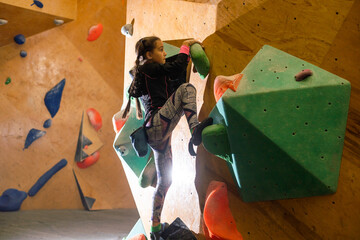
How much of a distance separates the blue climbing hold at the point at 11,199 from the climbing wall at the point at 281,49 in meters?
2.76

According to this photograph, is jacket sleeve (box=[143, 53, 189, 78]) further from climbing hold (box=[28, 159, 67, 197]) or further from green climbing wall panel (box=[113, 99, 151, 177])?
climbing hold (box=[28, 159, 67, 197])

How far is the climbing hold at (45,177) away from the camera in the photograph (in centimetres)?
435

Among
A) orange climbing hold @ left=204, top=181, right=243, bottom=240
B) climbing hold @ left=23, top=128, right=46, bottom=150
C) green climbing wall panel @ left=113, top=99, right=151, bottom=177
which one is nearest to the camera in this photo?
orange climbing hold @ left=204, top=181, right=243, bottom=240

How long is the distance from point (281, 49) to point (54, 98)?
3.48m

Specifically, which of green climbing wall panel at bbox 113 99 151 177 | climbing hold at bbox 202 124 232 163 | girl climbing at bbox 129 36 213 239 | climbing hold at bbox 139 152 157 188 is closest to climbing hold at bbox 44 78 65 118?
green climbing wall panel at bbox 113 99 151 177

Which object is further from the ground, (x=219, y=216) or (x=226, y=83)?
(x=226, y=83)

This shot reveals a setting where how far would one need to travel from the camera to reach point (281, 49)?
5.22 ft

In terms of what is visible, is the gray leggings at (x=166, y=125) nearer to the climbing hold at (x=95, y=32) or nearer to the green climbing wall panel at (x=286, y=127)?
the green climbing wall panel at (x=286, y=127)

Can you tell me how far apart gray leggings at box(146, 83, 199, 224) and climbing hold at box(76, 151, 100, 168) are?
2.66 m

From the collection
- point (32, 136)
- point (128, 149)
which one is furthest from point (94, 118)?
point (128, 149)

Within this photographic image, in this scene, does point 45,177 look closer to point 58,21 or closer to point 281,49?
point 58,21

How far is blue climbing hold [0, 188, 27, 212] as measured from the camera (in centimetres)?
420

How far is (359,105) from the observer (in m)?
1.38

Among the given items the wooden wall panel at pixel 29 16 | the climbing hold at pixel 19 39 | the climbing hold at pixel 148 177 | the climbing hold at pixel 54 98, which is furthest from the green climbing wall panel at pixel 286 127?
the climbing hold at pixel 19 39
